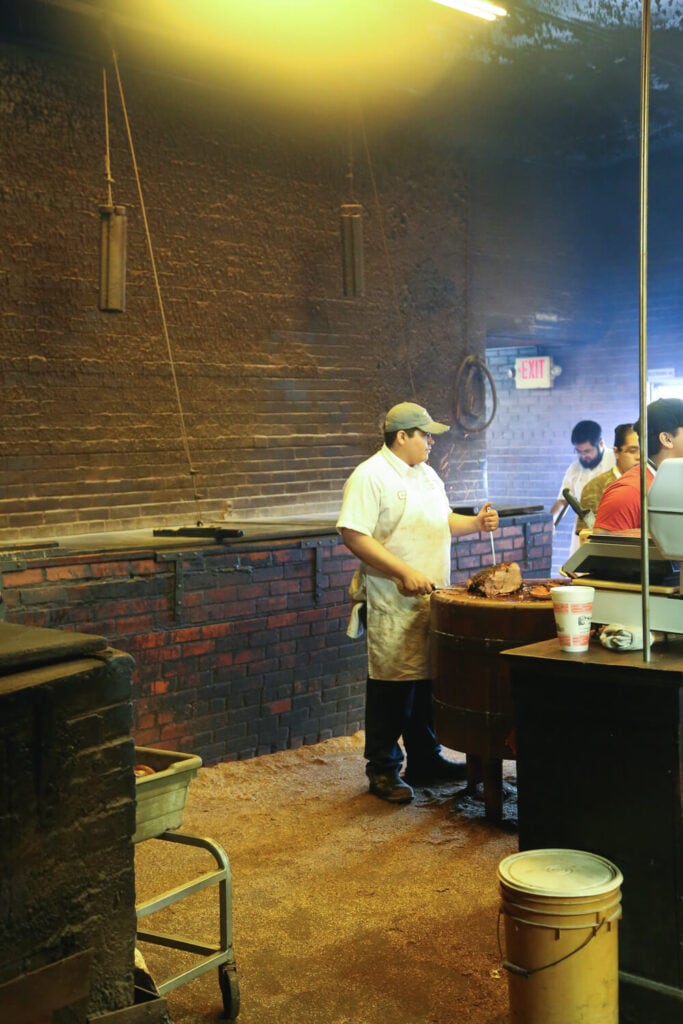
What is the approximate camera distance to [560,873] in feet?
9.32

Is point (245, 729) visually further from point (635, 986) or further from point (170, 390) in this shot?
point (635, 986)

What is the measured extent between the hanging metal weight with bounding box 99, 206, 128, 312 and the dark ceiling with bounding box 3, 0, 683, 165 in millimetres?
1396

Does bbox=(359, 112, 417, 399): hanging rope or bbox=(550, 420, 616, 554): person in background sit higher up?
bbox=(359, 112, 417, 399): hanging rope

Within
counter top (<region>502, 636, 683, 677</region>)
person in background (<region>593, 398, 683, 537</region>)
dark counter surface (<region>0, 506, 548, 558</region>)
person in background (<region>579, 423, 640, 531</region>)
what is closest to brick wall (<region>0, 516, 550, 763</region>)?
dark counter surface (<region>0, 506, 548, 558</region>)

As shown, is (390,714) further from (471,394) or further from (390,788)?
(471,394)

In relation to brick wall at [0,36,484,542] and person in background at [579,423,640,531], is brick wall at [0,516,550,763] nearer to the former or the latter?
brick wall at [0,36,484,542]

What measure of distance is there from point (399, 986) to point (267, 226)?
500 cm

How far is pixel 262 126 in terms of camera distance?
22.9 ft

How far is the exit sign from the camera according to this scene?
35.3ft

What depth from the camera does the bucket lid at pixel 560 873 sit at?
2.71 metres

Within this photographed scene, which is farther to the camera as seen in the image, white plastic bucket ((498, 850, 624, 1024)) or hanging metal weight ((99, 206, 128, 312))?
hanging metal weight ((99, 206, 128, 312))

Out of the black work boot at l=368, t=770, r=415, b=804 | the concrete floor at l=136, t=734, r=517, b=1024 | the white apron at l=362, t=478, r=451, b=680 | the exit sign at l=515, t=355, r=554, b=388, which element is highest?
the exit sign at l=515, t=355, r=554, b=388

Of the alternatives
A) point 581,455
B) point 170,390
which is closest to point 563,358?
point 581,455

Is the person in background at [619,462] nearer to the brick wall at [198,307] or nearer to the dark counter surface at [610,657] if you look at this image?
the brick wall at [198,307]
